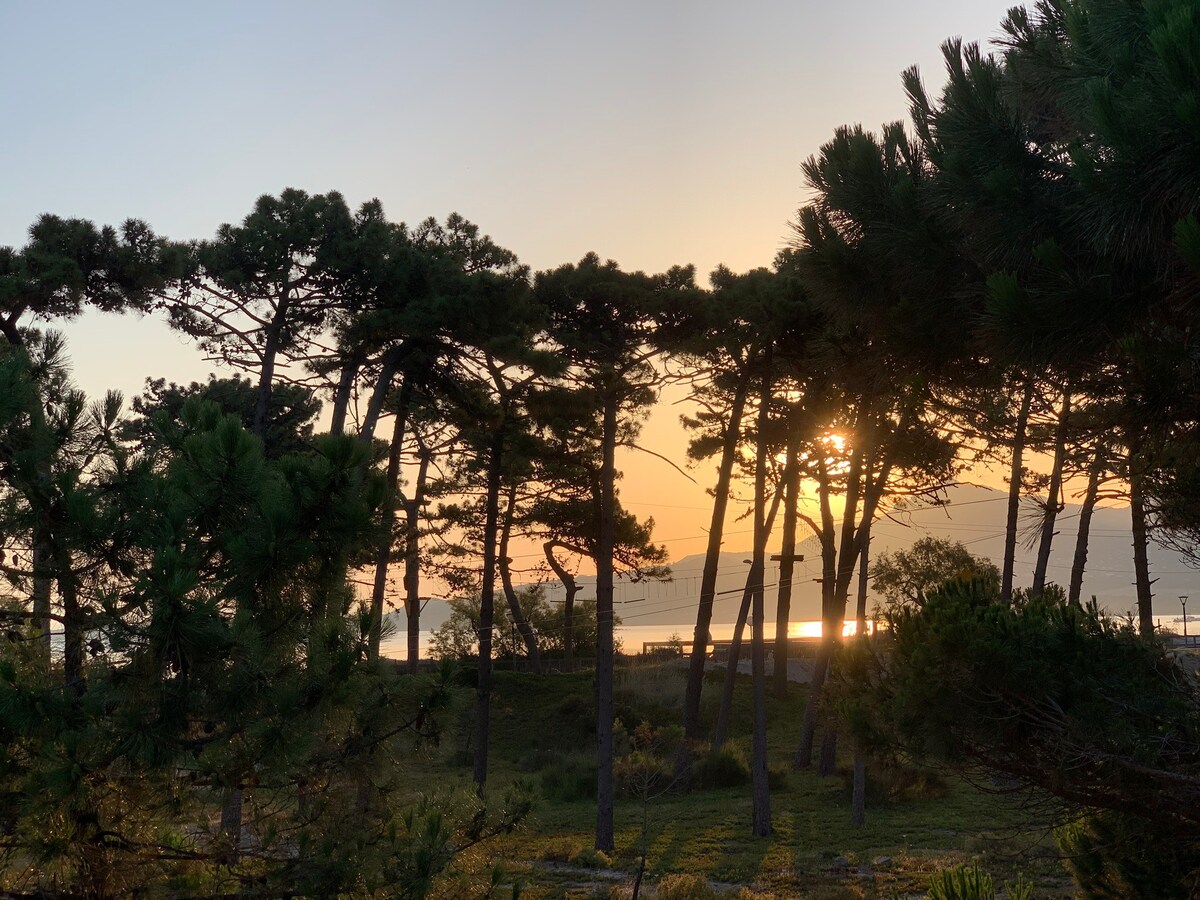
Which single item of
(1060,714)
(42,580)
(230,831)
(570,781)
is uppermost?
(42,580)

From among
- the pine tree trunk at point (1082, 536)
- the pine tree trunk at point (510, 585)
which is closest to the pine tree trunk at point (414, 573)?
the pine tree trunk at point (510, 585)

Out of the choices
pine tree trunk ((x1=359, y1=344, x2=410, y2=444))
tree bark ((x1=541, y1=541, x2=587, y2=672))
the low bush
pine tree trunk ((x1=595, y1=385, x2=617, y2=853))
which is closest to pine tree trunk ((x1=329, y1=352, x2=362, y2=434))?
pine tree trunk ((x1=359, y1=344, x2=410, y2=444))

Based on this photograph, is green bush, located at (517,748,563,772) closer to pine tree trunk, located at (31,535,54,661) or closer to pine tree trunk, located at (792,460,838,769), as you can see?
pine tree trunk, located at (792,460,838,769)

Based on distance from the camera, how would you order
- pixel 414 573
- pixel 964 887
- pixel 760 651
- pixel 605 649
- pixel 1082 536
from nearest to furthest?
pixel 964 887, pixel 605 649, pixel 760 651, pixel 1082 536, pixel 414 573

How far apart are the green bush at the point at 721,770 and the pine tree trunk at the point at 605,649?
19.3 ft

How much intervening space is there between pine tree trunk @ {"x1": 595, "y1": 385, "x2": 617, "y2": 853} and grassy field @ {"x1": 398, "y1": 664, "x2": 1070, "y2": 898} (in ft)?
1.86

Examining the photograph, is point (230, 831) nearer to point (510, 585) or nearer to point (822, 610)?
point (822, 610)

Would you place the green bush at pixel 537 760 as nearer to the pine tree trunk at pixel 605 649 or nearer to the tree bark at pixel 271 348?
the pine tree trunk at pixel 605 649

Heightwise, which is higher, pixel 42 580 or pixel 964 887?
pixel 42 580

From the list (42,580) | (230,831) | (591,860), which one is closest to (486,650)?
(591,860)

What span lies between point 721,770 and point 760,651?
20.5ft

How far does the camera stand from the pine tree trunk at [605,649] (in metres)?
17.2

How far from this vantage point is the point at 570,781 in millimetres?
23953

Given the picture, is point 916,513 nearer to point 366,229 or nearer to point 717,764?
point 717,764
